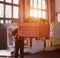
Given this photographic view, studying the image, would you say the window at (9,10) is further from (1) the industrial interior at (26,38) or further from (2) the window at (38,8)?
(2) the window at (38,8)

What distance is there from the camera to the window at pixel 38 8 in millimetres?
6618

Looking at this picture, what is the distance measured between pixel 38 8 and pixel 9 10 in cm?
151

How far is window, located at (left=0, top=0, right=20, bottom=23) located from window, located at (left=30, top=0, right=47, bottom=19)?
684 millimetres

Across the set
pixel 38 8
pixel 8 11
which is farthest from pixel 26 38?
pixel 38 8

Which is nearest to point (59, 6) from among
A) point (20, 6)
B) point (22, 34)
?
point (20, 6)

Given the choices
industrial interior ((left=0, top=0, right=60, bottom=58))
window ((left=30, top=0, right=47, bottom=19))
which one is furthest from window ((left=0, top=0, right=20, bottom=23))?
window ((left=30, top=0, right=47, bottom=19))

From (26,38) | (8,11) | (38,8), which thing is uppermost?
(38,8)

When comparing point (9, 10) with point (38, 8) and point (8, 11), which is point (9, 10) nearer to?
point (8, 11)

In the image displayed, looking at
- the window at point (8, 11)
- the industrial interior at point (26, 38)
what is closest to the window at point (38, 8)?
the industrial interior at point (26, 38)

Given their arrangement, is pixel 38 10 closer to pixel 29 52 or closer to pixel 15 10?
pixel 15 10

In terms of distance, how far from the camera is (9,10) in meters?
5.75

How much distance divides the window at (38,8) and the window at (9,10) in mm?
684

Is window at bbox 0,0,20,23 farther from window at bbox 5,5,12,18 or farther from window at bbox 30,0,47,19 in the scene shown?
window at bbox 30,0,47,19

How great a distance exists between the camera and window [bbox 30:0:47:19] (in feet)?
21.7
